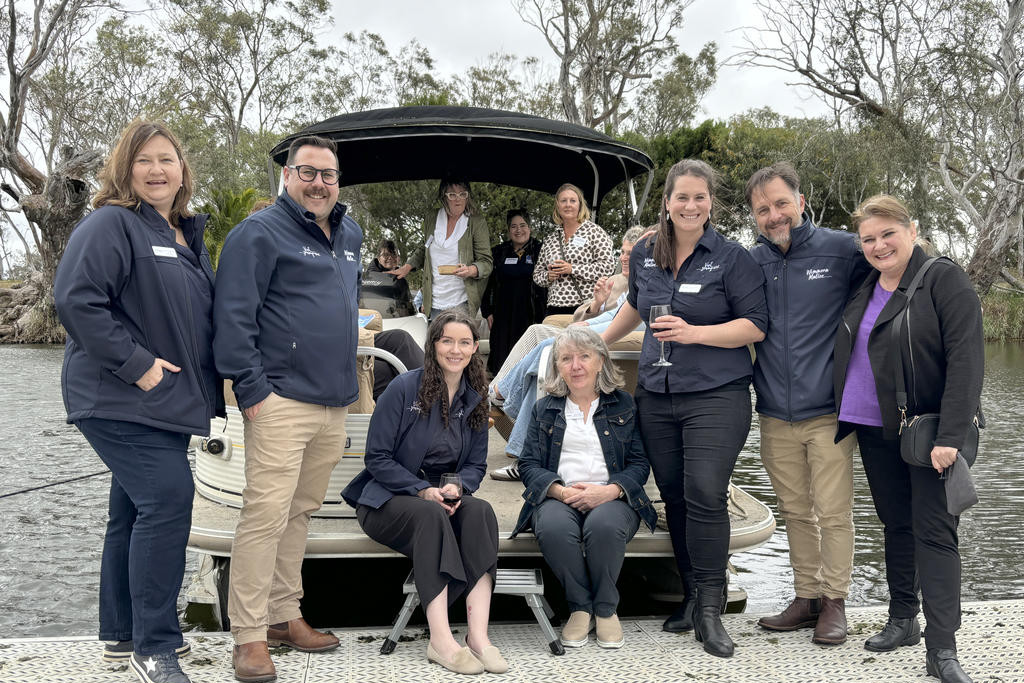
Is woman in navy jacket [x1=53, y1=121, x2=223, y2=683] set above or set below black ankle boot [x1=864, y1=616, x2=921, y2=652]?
above

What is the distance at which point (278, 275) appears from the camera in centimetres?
329

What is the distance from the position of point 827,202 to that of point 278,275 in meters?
29.7

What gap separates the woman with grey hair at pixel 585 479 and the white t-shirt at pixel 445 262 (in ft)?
8.49

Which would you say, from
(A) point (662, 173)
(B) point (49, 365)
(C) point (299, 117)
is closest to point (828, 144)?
(A) point (662, 173)

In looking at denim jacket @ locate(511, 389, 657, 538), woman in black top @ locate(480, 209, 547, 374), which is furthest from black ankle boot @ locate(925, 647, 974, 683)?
woman in black top @ locate(480, 209, 547, 374)

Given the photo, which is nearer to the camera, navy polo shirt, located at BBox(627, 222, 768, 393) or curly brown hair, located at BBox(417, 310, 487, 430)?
navy polo shirt, located at BBox(627, 222, 768, 393)

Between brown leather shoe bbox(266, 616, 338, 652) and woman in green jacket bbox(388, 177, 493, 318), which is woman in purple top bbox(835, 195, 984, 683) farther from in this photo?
woman in green jacket bbox(388, 177, 493, 318)

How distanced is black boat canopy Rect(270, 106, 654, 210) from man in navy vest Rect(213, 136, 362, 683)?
2.47m

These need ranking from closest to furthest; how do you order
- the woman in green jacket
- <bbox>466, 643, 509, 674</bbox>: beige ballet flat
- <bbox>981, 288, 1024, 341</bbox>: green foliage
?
<bbox>466, 643, 509, 674</bbox>: beige ballet flat, the woman in green jacket, <bbox>981, 288, 1024, 341</bbox>: green foliage

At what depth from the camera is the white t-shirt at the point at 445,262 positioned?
6.54 metres

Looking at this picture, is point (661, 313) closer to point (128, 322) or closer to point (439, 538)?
point (439, 538)

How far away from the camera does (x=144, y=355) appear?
2912 mm

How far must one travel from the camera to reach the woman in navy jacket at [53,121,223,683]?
2889mm

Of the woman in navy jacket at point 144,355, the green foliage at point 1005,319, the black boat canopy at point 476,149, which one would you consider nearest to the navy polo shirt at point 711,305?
the woman in navy jacket at point 144,355
